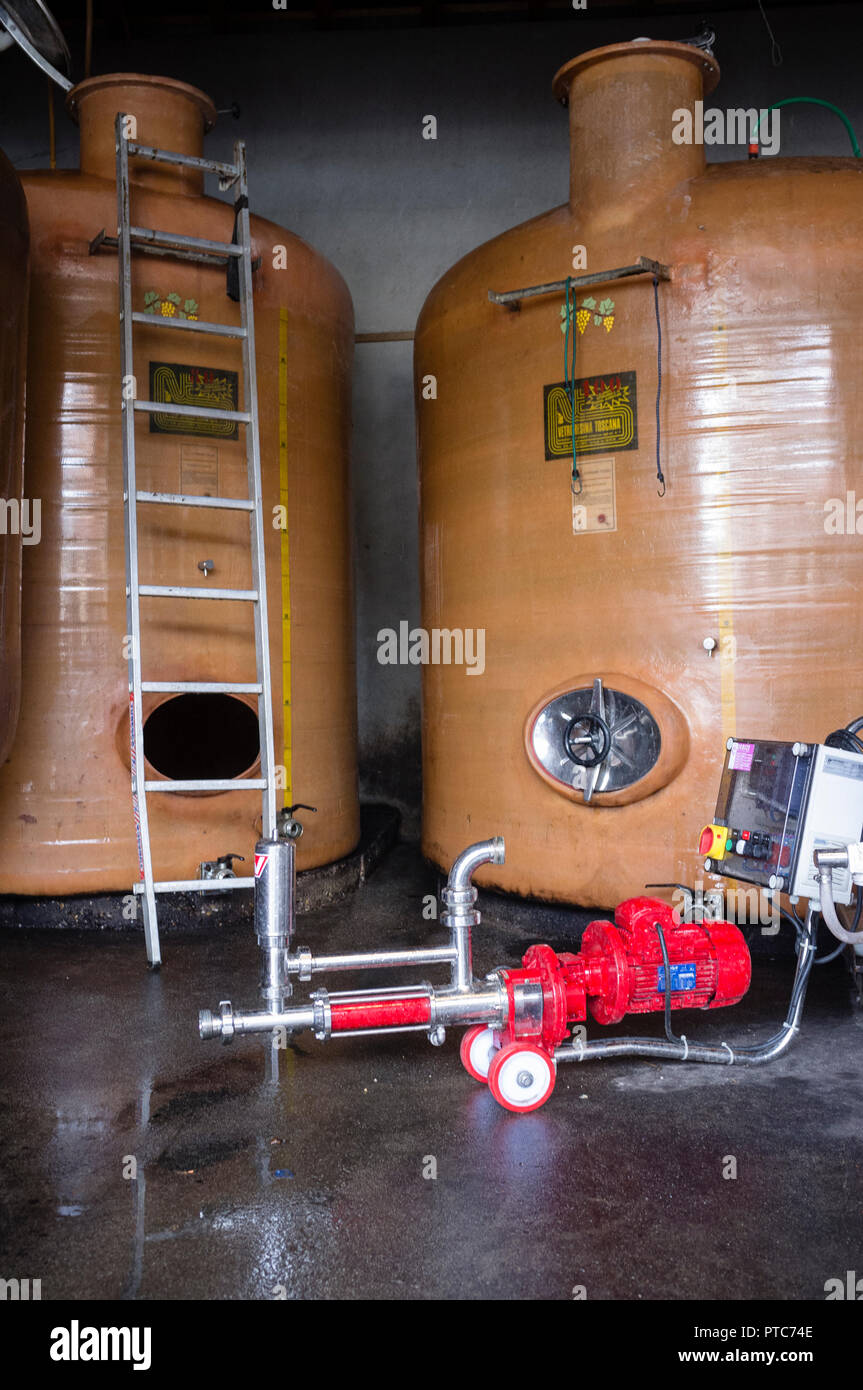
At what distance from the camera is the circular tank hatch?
11.8 feet

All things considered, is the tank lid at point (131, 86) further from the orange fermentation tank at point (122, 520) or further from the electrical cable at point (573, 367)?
the electrical cable at point (573, 367)

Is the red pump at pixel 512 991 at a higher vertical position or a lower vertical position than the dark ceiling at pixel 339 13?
lower

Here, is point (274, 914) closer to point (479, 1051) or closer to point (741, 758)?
point (479, 1051)

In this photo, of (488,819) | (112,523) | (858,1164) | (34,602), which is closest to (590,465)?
(488,819)

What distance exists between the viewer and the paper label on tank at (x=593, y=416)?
3691mm

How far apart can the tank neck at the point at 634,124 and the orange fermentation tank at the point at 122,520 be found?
4.58ft

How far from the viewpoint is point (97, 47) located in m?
6.21

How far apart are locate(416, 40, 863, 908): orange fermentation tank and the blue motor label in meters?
1.01

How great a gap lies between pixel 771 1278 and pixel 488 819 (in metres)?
2.43
